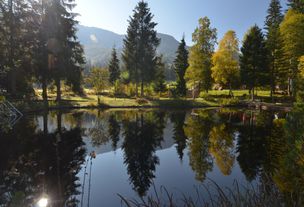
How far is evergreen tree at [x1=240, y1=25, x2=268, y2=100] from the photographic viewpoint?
3828 cm

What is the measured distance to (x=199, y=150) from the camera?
12.4m

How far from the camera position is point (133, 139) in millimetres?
14859

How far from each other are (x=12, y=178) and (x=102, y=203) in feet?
11.2

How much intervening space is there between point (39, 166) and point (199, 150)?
724 centimetres

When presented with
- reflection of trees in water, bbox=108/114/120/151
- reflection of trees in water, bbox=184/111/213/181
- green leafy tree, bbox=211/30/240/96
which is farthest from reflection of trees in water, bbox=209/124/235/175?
green leafy tree, bbox=211/30/240/96

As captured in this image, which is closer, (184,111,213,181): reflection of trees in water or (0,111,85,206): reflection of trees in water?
(0,111,85,206): reflection of trees in water

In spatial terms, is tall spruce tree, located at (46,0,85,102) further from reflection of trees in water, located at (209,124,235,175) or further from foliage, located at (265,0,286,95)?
foliage, located at (265,0,286,95)

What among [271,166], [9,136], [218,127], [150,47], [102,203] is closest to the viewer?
[102,203]

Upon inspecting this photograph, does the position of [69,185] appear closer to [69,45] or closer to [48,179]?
[48,179]

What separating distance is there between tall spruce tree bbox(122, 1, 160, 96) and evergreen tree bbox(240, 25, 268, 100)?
14.3 meters

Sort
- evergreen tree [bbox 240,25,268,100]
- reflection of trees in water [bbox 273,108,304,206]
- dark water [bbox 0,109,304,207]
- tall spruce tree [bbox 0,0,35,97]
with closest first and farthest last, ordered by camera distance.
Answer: reflection of trees in water [bbox 273,108,304,206], dark water [bbox 0,109,304,207], tall spruce tree [bbox 0,0,35,97], evergreen tree [bbox 240,25,268,100]

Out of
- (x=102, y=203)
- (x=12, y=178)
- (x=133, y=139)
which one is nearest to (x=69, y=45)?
(x=133, y=139)

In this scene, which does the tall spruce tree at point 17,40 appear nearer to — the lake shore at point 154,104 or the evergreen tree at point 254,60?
the lake shore at point 154,104

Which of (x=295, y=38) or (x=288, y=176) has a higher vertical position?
(x=295, y=38)
